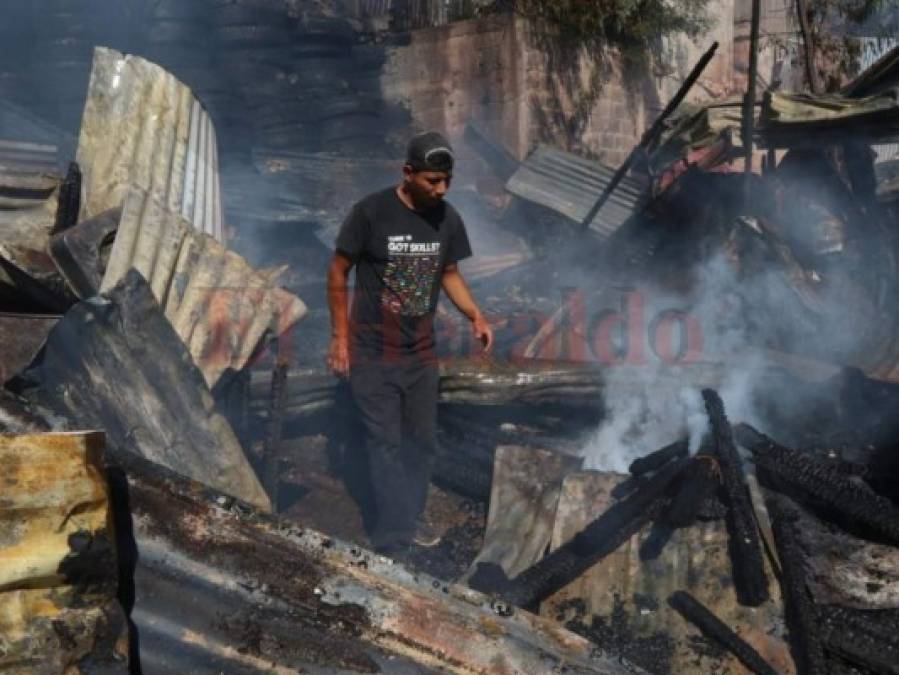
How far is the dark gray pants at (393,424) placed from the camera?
4.70 m

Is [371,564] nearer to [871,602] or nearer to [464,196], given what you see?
[871,602]

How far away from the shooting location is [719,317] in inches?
304

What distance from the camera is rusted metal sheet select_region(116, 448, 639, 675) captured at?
2.12m

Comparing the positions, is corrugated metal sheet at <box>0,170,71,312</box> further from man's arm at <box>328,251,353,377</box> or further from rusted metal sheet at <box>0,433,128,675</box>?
rusted metal sheet at <box>0,433,128,675</box>

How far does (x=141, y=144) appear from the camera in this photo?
644 cm

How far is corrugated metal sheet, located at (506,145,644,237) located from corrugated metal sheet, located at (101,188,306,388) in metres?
4.80

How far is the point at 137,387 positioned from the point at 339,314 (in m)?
1.09

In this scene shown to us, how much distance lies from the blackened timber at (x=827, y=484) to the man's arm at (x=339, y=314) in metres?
2.11

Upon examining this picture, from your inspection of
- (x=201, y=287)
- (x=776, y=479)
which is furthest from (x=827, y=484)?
(x=201, y=287)

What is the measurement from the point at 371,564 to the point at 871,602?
2420 millimetres

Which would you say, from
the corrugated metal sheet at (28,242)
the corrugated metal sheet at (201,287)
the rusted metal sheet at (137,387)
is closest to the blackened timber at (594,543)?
the rusted metal sheet at (137,387)

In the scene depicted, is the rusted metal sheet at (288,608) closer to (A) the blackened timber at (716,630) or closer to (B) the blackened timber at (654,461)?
(A) the blackened timber at (716,630)

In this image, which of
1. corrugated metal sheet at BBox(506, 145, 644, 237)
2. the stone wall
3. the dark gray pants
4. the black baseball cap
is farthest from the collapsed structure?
the stone wall

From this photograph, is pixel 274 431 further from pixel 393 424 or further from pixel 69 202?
pixel 69 202
